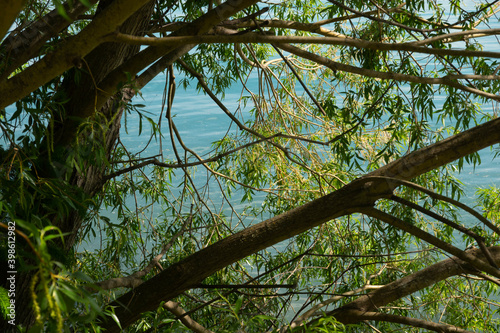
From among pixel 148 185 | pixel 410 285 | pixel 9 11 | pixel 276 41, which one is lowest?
pixel 9 11

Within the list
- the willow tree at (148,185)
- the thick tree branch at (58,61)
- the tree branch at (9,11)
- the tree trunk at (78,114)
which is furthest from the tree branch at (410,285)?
the tree branch at (9,11)

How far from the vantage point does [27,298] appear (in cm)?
148

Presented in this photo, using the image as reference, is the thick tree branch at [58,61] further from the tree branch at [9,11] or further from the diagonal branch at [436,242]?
the diagonal branch at [436,242]

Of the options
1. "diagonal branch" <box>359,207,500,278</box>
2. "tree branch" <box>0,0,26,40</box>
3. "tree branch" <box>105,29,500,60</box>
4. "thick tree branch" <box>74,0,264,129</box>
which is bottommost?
"tree branch" <box>0,0,26,40</box>

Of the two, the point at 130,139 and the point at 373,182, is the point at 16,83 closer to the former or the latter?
the point at 373,182

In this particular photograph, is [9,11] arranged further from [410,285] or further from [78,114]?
[410,285]

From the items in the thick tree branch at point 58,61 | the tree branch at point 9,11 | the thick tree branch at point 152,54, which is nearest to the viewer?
the tree branch at point 9,11

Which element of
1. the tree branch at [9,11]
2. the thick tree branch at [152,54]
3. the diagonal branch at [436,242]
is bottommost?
the tree branch at [9,11]

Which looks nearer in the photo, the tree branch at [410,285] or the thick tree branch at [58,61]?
the thick tree branch at [58,61]

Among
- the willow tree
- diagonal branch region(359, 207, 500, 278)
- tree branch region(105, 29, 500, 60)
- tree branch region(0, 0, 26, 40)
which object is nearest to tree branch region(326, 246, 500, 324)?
the willow tree

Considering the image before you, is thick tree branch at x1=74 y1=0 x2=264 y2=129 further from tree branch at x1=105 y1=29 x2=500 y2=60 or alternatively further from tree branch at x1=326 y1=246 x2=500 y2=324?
tree branch at x1=326 y1=246 x2=500 y2=324

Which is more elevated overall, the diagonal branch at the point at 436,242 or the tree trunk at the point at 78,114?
the tree trunk at the point at 78,114

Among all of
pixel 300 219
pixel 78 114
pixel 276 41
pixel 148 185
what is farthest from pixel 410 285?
pixel 148 185

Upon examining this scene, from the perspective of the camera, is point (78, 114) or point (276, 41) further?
point (78, 114)
